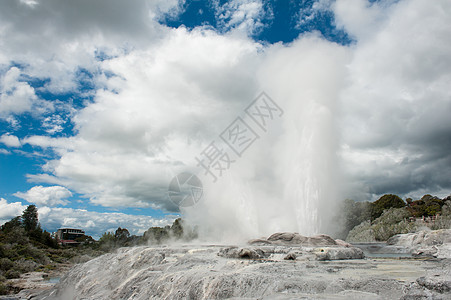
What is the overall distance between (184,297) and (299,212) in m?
20.0

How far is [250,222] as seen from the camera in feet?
97.3

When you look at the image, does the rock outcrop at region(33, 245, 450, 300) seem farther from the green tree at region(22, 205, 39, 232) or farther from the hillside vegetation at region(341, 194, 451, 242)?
the green tree at region(22, 205, 39, 232)

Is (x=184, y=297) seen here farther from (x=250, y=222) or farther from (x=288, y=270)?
(x=250, y=222)

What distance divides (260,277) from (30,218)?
81015 mm

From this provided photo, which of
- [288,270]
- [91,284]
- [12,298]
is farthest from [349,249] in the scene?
[12,298]

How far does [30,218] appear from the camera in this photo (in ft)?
235

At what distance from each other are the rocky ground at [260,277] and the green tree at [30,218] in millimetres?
65300

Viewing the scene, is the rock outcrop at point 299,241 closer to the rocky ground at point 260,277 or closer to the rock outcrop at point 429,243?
the rocky ground at point 260,277

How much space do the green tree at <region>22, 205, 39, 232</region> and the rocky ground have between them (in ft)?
214

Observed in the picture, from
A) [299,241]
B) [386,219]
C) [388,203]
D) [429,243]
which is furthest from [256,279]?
[388,203]

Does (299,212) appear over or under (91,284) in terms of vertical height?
over

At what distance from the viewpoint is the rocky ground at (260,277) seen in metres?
6.41

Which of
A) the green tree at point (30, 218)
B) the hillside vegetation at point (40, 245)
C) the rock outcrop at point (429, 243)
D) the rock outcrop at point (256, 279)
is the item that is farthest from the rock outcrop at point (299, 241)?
the green tree at point (30, 218)

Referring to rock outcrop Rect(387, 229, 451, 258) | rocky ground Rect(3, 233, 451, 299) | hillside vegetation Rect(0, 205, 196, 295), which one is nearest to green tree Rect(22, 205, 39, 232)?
hillside vegetation Rect(0, 205, 196, 295)
